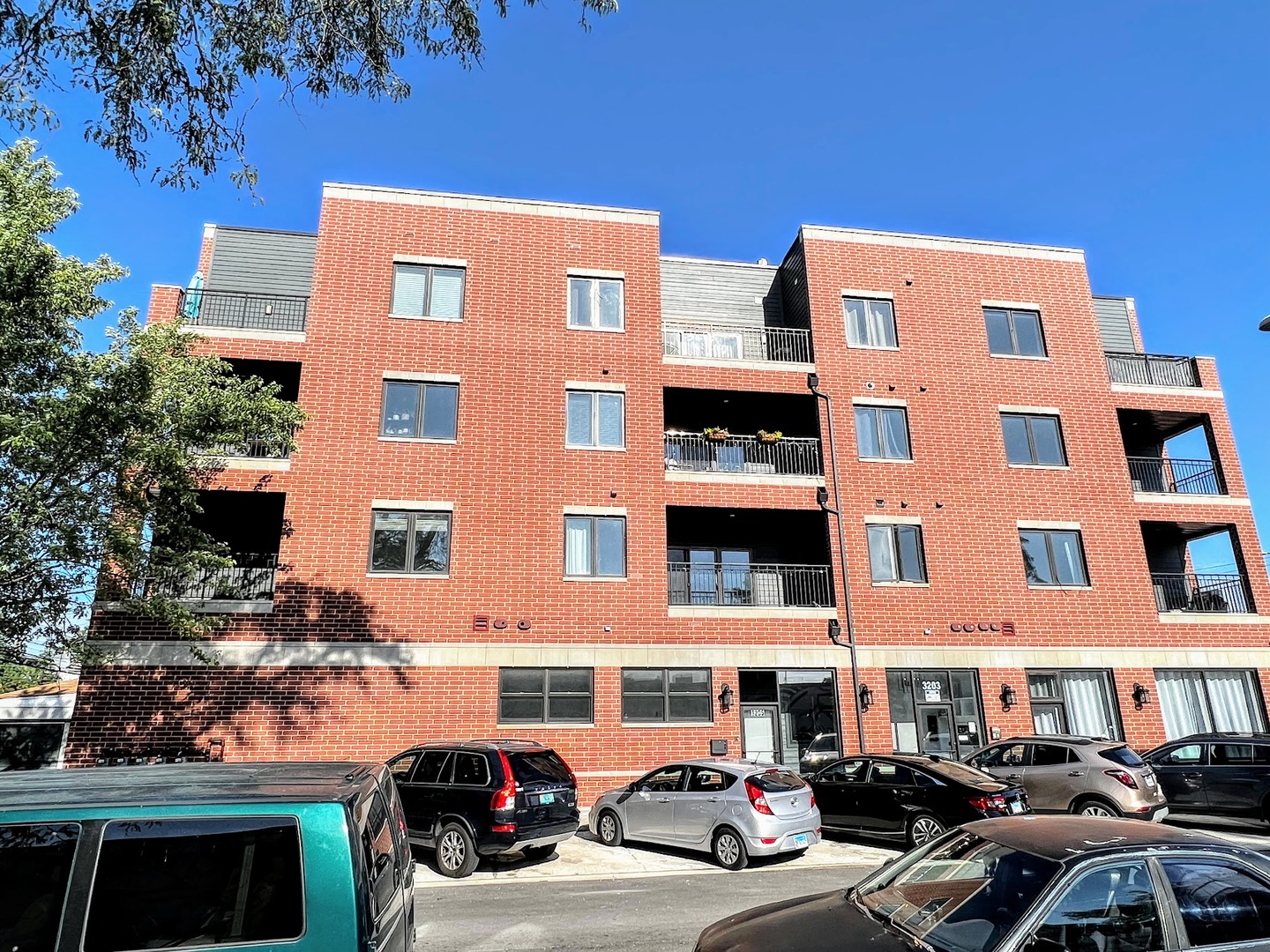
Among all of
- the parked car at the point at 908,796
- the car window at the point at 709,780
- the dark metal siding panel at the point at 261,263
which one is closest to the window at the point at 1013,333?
the parked car at the point at 908,796

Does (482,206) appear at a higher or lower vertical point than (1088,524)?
higher

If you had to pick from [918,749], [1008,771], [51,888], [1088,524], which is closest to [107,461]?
[51,888]

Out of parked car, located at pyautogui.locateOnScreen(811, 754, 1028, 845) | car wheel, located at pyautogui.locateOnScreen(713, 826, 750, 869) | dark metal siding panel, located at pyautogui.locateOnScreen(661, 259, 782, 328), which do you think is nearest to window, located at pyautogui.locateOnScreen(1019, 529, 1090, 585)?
parked car, located at pyautogui.locateOnScreen(811, 754, 1028, 845)

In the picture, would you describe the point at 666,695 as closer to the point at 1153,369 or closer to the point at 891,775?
the point at 891,775

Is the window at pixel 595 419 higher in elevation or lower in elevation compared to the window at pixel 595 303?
lower

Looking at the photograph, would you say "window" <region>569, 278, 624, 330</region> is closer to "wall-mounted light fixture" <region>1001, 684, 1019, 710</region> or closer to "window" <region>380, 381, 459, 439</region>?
"window" <region>380, 381, 459, 439</region>

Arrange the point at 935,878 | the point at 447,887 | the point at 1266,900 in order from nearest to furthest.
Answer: the point at 1266,900, the point at 935,878, the point at 447,887

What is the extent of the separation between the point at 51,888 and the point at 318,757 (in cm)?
1379

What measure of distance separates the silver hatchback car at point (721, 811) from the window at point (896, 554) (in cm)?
856

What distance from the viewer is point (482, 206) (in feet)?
65.8

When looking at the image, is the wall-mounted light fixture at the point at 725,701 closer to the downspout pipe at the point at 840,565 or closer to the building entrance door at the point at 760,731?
the building entrance door at the point at 760,731

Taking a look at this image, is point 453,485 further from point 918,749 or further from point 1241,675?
point 1241,675

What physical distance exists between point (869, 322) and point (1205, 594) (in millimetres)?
11875

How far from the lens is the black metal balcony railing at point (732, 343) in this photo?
2077 cm
